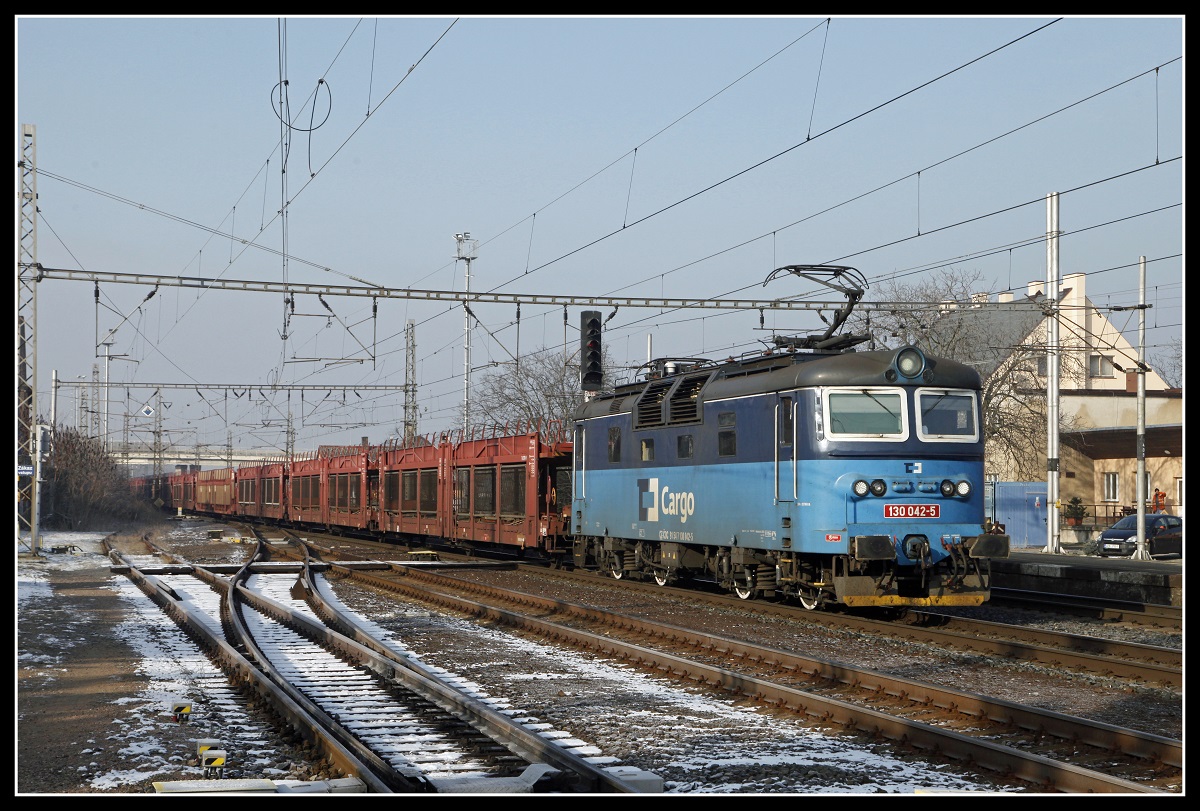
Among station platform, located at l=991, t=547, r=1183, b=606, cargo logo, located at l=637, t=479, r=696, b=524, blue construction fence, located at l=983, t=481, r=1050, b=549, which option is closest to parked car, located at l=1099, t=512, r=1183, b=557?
blue construction fence, located at l=983, t=481, r=1050, b=549

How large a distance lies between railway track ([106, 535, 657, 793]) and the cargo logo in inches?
225

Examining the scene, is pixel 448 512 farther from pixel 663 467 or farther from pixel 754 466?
pixel 754 466

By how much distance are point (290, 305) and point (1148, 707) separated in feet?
79.2

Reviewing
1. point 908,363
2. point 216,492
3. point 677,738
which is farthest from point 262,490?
point 677,738

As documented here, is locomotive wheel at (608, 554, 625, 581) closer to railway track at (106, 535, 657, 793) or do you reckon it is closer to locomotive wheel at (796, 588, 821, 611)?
locomotive wheel at (796, 588, 821, 611)

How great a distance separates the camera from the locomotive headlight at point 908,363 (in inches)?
626

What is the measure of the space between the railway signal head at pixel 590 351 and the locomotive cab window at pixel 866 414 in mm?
10643

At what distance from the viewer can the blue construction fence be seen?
3928 centimetres

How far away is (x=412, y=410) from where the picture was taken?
162 feet

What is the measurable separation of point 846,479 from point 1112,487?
34.3 meters

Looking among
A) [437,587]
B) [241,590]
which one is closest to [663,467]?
[437,587]

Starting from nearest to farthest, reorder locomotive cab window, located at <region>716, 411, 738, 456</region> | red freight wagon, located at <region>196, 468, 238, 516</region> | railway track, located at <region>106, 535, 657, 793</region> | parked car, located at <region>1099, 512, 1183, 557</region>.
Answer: railway track, located at <region>106, 535, 657, 793</region> < locomotive cab window, located at <region>716, 411, 738, 456</region> < parked car, located at <region>1099, 512, 1183, 557</region> < red freight wagon, located at <region>196, 468, 238, 516</region>

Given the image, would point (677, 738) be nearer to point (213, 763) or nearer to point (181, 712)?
point (213, 763)

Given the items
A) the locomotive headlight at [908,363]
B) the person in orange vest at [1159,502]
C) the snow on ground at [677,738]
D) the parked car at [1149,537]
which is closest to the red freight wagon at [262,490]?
the parked car at [1149,537]
